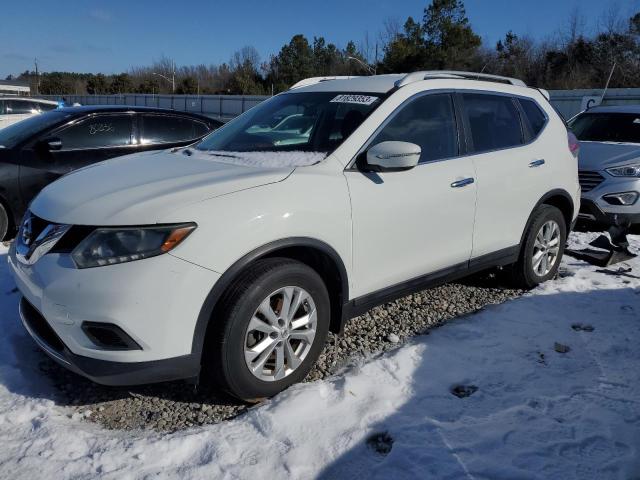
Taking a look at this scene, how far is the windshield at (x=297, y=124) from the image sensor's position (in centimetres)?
339

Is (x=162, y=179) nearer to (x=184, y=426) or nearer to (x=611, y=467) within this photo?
(x=184, y=426)

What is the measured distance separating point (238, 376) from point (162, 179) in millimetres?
1112

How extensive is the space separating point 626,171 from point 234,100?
117 ft

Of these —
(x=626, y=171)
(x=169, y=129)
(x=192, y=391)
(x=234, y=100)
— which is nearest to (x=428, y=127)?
(x=192, y=391)

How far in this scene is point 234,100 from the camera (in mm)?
39719

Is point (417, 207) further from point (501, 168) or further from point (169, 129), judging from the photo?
point (169, 129)

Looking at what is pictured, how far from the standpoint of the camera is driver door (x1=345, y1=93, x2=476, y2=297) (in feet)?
10.4

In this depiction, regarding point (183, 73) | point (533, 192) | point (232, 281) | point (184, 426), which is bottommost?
point (184, 426)

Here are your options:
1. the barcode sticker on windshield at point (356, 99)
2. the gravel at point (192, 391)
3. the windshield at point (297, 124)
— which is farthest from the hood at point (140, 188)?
the gravel at point (192, 391)

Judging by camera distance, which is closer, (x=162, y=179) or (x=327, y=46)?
(x=162, y=179)

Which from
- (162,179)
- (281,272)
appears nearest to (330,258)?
(281,272)

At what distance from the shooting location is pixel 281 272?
277cm

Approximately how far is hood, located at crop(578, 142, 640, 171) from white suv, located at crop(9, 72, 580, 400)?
321 cm

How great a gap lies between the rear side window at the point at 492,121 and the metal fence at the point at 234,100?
32.1 ft
